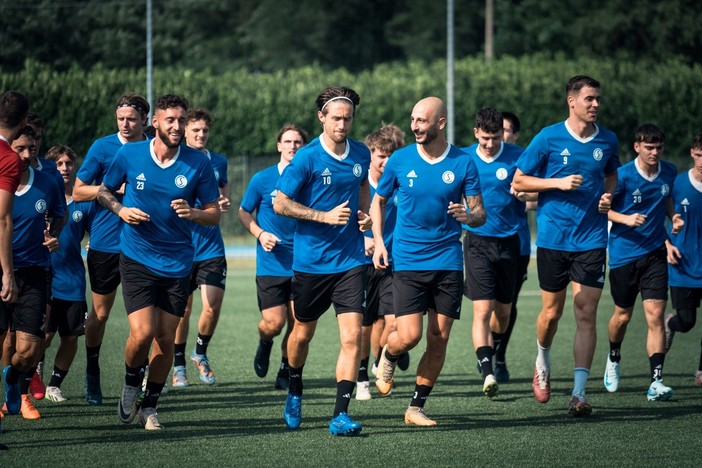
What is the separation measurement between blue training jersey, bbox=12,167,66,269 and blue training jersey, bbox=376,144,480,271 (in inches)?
109

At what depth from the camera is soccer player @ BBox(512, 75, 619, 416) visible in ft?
31.9

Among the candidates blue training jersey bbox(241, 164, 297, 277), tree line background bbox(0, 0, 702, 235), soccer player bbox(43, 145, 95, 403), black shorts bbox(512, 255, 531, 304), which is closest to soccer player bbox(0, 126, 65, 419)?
soccer player bbox(43, 145, 95, 403)

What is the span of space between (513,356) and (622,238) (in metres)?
3.06

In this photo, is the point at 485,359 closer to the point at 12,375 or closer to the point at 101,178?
the point at 101,178

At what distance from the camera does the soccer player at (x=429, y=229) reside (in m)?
9.03

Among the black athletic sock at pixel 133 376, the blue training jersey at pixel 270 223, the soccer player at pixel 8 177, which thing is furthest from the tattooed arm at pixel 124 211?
the blue training jersey at pixel 270 223

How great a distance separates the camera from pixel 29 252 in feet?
28.6

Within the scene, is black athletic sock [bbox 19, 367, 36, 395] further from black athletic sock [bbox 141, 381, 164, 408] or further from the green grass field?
black athletic sock [bbox 141, 381, 164, 408]

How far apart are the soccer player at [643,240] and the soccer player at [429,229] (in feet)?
7.60

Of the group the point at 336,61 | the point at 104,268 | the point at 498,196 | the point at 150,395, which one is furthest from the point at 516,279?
the point at 336,61

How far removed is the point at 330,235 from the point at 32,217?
92.1 inches

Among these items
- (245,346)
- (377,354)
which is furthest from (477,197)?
(245,346)

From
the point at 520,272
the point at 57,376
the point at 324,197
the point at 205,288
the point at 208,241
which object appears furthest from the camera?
the point at 520,272

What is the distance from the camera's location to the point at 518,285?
39.5 ft
